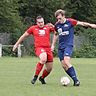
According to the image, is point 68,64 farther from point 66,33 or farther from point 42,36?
point 42,36

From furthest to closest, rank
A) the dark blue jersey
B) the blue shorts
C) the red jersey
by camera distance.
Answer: the red jersey, the dark blue jersey, the blue shorts

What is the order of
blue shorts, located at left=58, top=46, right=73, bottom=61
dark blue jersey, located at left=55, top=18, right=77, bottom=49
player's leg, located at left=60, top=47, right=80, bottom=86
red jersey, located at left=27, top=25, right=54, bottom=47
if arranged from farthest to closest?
red jersey, located at left=27, top=25, right=54, bottom=47, dark blue jersey, located at left=55, top=18, right=77, bottom=49, blue shorts, located at left=58, top=46, right=73, bottom=61, player's leg, located at left=60, top=47, right=80, bottom=86

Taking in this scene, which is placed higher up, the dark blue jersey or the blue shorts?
the dark blue jersey

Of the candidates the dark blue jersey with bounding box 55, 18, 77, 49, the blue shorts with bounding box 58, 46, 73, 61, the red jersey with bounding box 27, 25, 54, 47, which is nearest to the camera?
the blue shorts with bounding box 58, 46, 73, 61

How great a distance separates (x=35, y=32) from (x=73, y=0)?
43.2m

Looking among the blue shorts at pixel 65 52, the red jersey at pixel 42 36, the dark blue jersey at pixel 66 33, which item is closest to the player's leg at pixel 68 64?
the blue shorts at pixel 65 52

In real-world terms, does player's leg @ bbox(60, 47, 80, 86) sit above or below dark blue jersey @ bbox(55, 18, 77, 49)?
below

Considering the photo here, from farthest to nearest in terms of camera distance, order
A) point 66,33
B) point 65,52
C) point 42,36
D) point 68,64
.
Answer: point 42,36 < point 66,33 < point 65,52 < point 68,64

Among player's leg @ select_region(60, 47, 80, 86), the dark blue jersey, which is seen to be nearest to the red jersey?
the dark blue jersey

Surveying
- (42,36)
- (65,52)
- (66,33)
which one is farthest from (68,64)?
(42,36)

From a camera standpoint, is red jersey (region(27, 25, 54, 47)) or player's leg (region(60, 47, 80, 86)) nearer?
player's leg (region(60, 47, 80, 86))

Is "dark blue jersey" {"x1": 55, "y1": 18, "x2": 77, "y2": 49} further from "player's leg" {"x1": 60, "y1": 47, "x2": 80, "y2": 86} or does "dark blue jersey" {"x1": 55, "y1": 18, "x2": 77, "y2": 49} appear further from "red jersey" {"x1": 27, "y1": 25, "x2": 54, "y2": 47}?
"red jersey" {"x1": 27, "y1": 25, "x2": 54, "y2": 47}

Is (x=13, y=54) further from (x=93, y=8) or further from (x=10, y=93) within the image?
(x=10, y=93)

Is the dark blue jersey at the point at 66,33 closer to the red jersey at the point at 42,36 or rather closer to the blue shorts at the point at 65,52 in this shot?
the blue shorts at the point at 65,52
